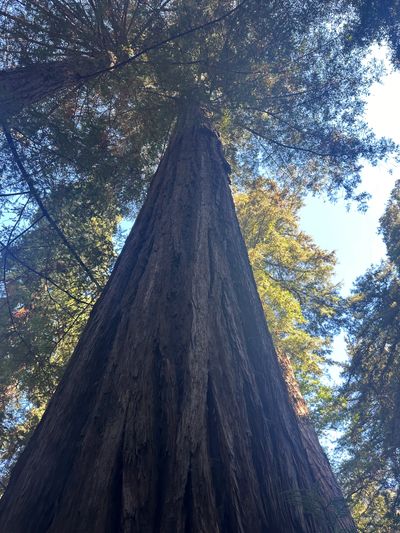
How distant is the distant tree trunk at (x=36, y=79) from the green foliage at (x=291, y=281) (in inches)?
225

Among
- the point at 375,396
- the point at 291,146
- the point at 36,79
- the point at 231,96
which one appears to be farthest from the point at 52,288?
the point at 375,396

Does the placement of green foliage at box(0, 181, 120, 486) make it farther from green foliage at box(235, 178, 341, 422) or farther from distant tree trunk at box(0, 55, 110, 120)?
green foliage at box(235, 178, 341, 422)

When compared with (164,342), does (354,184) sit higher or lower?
higher

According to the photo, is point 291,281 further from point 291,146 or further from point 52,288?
point 52,288

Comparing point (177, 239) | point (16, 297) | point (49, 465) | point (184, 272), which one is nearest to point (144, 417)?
point (49, 465)

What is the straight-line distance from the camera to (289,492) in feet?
5.37

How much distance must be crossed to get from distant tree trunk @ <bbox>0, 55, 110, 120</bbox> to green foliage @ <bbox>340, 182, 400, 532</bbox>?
7.35m

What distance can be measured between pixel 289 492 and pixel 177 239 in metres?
1.71

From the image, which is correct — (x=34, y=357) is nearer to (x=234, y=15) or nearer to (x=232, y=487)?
(x=232, y=487)

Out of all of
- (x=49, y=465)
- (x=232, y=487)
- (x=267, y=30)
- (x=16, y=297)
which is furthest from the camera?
(x=16, y=297)

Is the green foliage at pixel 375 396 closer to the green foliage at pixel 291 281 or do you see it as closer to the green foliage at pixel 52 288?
the green foliage at pixel 291 281

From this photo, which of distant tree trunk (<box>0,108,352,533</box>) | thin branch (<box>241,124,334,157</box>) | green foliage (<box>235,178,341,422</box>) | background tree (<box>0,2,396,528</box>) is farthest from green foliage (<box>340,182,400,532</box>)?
distant tree trunk (<box>0,108,352,533</box>)

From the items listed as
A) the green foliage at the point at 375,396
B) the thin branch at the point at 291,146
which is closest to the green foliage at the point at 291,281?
the green foliage at the point at 375,396

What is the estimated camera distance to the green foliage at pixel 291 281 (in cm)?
1001
